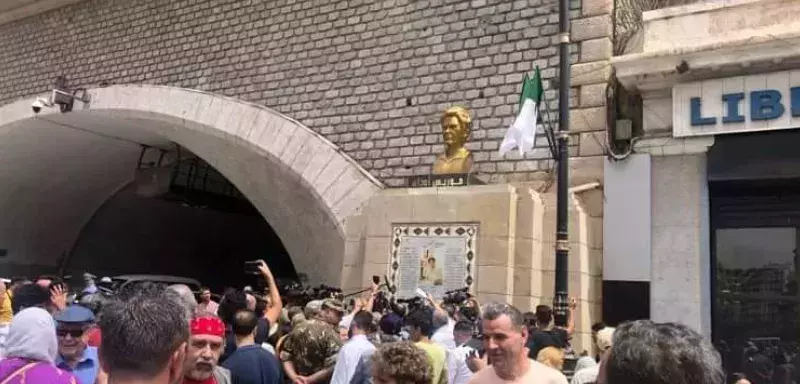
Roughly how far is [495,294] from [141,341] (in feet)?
20.9

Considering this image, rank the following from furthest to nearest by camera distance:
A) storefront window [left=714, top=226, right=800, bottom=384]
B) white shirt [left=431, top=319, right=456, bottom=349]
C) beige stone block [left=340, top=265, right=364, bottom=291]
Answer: beige stone block [left=340, top=265, right=364, bottom=291]
storefront window [left=714, top=226, right=800, bottom=384]
white shirt [left=431, top=319, right=456, bottom=349]

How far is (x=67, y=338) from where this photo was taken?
339 cm

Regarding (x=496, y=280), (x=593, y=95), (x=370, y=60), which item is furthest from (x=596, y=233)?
(x=370, y=60)

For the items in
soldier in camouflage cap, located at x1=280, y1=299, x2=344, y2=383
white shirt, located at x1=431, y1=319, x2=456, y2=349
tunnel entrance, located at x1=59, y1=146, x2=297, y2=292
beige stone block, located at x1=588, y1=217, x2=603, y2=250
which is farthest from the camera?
tunnel entrance, located at x1=59, y1=146, x2=297, y2=292

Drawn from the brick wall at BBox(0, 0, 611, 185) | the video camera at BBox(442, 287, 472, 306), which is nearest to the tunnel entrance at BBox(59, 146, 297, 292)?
the brick wall at BBox(0, 0, 611, 185)

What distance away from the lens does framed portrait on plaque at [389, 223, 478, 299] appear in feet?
27.2

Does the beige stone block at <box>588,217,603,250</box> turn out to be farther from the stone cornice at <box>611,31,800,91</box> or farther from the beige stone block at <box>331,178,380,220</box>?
the beige stone block at <box>331,178,380,220</box>

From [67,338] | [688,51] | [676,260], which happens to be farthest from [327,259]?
[67,338]

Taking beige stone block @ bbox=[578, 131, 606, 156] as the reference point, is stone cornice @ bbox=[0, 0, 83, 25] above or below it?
above

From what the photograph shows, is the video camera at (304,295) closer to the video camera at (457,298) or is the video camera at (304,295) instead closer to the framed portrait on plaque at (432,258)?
the framed portrait on plaque at (432,258)

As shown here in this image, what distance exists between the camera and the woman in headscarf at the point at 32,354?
8.32ft

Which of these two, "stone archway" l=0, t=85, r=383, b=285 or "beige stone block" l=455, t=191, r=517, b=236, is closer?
"beige stone block" l=455, t=191, r=517, b=236

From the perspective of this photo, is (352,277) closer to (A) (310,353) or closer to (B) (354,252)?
(B) (354,252)

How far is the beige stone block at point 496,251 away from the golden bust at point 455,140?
1134 millimetres
